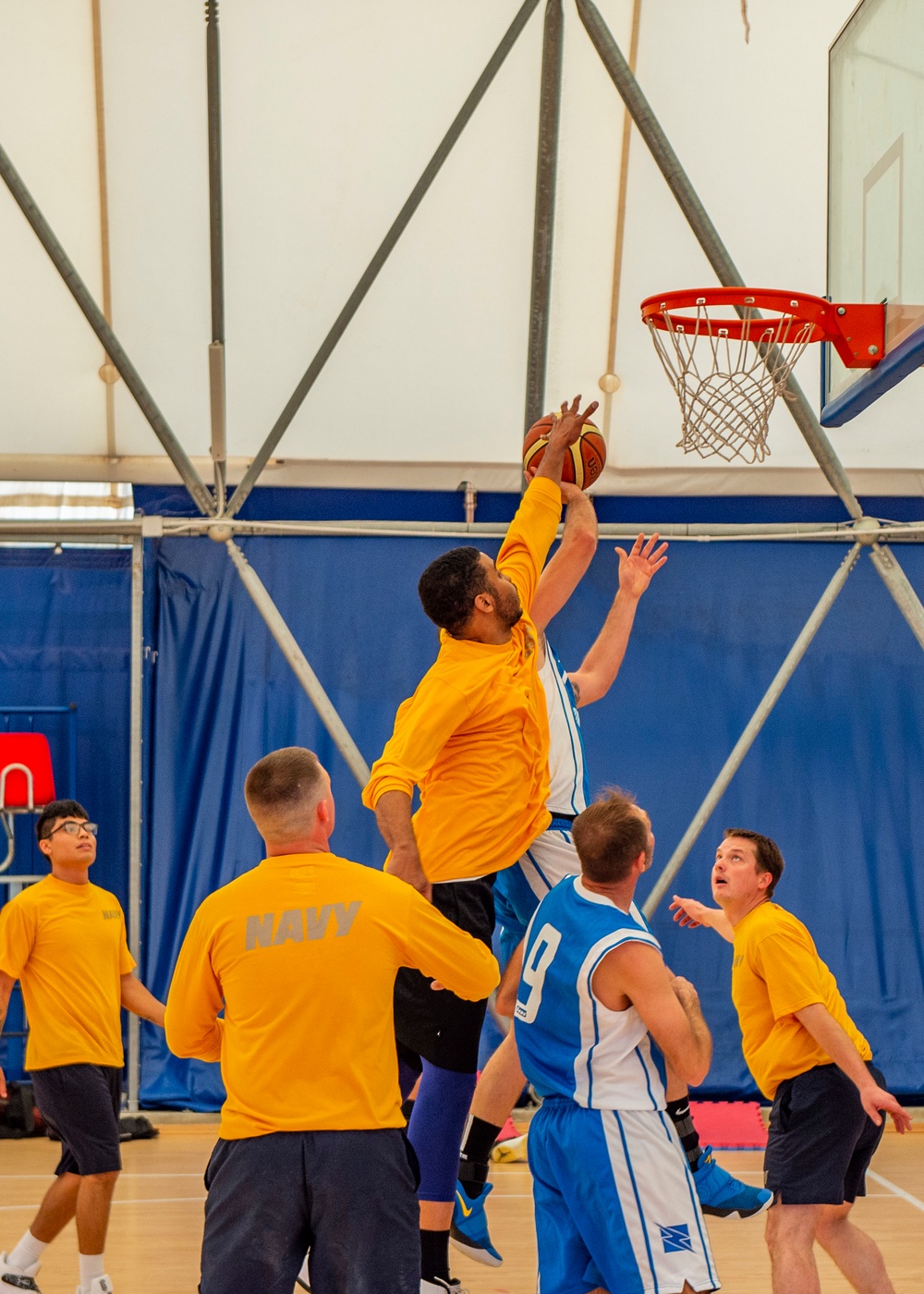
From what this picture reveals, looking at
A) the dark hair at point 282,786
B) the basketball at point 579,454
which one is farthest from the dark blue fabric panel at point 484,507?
the dark hair at point 282,786

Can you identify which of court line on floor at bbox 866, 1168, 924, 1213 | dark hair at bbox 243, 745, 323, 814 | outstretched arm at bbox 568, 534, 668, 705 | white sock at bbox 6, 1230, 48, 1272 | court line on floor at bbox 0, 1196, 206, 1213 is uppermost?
outstretched arm at bbox 568, 534, 668, 705

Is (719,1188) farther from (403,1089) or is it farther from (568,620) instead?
(568,620)

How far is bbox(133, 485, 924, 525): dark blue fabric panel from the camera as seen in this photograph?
8914 mm

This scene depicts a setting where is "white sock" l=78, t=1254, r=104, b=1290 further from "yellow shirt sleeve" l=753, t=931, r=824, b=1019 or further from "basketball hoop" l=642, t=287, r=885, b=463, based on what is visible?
"basketball hoop" l=642, t=287, r=885, b=463

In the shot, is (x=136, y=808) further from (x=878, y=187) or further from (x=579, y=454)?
(x=878, y=187)

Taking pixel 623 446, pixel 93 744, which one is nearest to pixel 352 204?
pixel 623 446

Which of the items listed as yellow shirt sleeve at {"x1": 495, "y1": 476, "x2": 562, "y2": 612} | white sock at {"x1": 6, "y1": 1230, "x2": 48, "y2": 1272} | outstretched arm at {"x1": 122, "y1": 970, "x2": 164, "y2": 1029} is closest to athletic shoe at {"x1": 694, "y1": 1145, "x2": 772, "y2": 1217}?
yellow shirt sleeve at {"x1": 495, "y1": 476, "x2": 562, "y2": 612}

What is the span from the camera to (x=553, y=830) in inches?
187

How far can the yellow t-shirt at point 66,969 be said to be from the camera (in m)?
5.49

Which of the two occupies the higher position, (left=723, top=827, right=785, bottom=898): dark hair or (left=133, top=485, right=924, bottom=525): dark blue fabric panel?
(left=133, top=485, right=924, bottom=525): dark blue fabric panel

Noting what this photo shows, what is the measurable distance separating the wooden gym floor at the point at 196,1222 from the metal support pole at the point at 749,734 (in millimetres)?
1542

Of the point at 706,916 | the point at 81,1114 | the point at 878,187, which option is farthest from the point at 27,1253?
the point at 878,187

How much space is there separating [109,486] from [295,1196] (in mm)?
6471

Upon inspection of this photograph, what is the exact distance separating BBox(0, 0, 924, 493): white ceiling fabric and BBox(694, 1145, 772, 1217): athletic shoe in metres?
5.46
